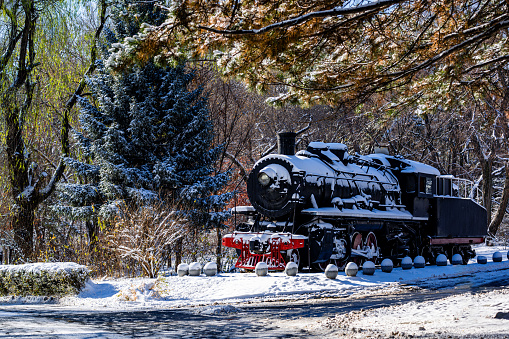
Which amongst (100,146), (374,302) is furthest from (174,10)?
(100,146)

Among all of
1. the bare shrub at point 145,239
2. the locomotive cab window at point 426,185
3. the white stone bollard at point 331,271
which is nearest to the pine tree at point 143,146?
the bare shrub at point 145,239

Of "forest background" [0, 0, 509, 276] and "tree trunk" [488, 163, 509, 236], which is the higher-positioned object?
"forest background" [0, 0, 509, 276]

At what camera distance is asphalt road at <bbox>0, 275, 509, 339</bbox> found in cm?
571

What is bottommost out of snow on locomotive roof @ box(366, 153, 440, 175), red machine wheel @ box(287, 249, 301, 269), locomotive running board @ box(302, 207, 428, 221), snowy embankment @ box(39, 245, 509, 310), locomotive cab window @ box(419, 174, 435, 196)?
snowy embankment @ box(39, 245, 509, 310)

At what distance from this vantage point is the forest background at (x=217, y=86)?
766 cm

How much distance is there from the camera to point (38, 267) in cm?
1009

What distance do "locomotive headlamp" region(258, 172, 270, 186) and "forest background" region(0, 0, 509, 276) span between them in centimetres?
228

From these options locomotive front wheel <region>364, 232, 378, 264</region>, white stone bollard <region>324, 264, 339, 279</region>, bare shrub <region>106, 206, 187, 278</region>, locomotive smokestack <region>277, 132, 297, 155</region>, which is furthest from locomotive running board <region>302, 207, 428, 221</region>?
bare shrub <region>106, 206, 187, 278</region>

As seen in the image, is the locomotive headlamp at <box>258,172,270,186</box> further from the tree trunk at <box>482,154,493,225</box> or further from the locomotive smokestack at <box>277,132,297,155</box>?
the tree trunk at <box>482,154,493,225</box>

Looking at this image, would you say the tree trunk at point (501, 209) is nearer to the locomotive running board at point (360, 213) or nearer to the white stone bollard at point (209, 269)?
the locomotive running board at point (360, 213)

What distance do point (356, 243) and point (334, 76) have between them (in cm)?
703

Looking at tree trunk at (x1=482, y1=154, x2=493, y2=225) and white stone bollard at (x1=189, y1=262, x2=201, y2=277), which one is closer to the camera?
white stone bollard at (x1=189, y1=262, x2=201, y2=277)

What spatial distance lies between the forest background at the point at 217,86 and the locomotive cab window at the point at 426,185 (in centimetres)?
253

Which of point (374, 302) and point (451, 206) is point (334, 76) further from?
point (451, 206)
